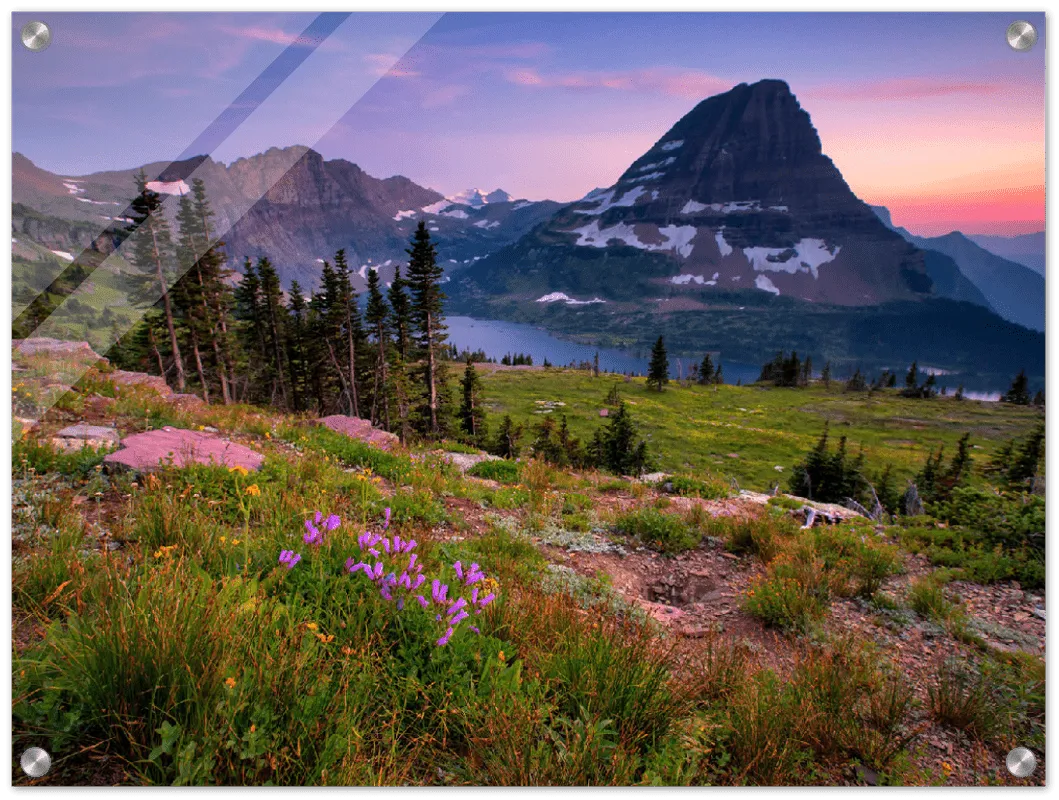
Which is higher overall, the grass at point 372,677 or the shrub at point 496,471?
the grass at point 372,677

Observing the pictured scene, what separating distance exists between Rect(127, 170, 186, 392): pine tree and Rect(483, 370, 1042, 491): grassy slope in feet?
152

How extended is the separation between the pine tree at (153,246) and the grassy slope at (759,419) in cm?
4640

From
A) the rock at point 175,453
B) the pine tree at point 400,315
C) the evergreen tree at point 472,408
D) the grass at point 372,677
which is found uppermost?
the pine tree at point 400,315

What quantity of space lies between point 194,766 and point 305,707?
374mm

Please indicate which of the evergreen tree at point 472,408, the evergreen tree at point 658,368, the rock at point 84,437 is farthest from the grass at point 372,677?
the evergreen tree at point 658,368

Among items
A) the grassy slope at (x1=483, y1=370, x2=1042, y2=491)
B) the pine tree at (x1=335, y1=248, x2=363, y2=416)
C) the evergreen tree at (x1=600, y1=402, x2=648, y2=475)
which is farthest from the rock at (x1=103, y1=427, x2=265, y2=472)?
the grassy slope at (x1=483, y1=370, x2=1042, y2=491)

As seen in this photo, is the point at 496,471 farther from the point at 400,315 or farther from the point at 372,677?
the point at 400,315

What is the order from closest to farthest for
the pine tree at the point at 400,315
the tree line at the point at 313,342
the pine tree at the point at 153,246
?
the pine tree at the point at 153,246
the tree line at the point at 313,342
the pine tree at the point at 400,315

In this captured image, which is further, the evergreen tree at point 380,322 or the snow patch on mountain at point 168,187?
the evergreen tree at point 380,322

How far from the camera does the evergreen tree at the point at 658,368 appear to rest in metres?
110

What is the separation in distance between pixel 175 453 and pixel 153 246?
2065 centimetres

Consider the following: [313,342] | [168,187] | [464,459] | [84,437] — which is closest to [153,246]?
[464,459]

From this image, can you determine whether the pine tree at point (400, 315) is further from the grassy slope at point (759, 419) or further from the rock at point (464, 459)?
the grassy slope at point (759, 419)
